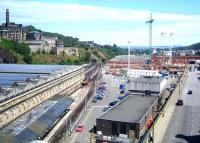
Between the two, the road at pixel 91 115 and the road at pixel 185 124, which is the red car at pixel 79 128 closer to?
the road at pixel 91 115

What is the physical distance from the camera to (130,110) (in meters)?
40.9

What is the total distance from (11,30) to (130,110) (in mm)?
94386

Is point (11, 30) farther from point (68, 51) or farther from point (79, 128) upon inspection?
point (79, 128)

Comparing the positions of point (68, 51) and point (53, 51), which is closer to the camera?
point (53, 51)

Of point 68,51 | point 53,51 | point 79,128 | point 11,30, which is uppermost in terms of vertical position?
point 11,30

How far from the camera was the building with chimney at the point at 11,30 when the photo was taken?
412 feet

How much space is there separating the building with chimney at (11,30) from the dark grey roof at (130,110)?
83.9m

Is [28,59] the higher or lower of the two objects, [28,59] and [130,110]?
the higher

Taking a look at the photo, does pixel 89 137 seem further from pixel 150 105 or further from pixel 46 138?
pixel 150 105

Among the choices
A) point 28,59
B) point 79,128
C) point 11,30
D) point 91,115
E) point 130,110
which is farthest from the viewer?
point 11,30

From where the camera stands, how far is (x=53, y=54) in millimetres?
123875

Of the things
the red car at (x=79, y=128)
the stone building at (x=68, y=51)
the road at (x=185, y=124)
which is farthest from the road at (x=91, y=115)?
the stone building at (x=68, y=51)

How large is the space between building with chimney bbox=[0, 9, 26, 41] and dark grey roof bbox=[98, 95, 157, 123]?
8390cm

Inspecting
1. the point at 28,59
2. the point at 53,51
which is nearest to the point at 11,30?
the point at 53,51
